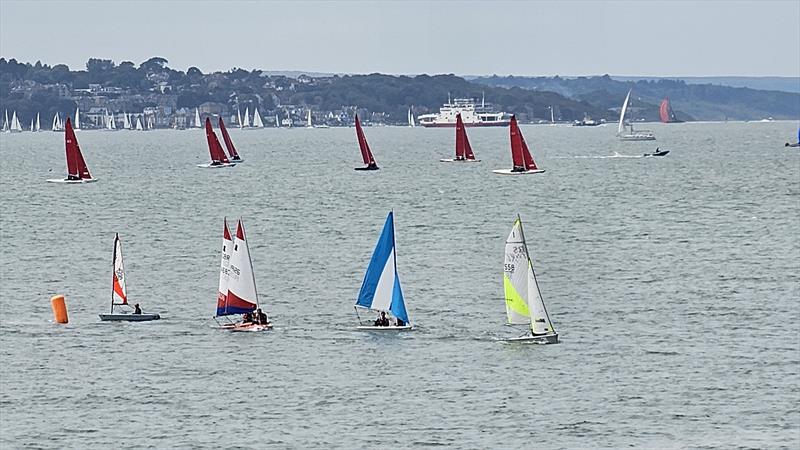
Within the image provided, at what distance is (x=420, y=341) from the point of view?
6234 centimetres

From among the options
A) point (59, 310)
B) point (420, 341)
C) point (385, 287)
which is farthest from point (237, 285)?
point (420, 341)

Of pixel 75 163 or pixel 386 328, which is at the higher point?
pixel 386 328

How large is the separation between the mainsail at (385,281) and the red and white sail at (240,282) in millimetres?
4427

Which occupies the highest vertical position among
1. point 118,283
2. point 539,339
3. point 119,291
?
point 118,283

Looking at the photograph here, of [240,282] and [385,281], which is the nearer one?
[385,281]

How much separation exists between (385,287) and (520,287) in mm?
5809

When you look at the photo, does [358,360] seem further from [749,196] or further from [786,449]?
[749,196]

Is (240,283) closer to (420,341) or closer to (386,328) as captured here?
(386,328)

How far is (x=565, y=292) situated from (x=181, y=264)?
23.3 metres

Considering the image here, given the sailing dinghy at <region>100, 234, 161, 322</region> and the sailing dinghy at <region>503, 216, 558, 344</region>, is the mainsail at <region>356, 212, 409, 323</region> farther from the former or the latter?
the sailing dinghy at <region>100, 234, 161, 322</region>

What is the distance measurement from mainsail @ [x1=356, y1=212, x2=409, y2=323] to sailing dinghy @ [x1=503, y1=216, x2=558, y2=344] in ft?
15.4

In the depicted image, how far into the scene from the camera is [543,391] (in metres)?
53.5

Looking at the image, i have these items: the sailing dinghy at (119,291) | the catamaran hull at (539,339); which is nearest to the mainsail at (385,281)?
the catamaran hull at (539,339)

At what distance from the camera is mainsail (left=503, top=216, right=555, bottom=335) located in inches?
2434
